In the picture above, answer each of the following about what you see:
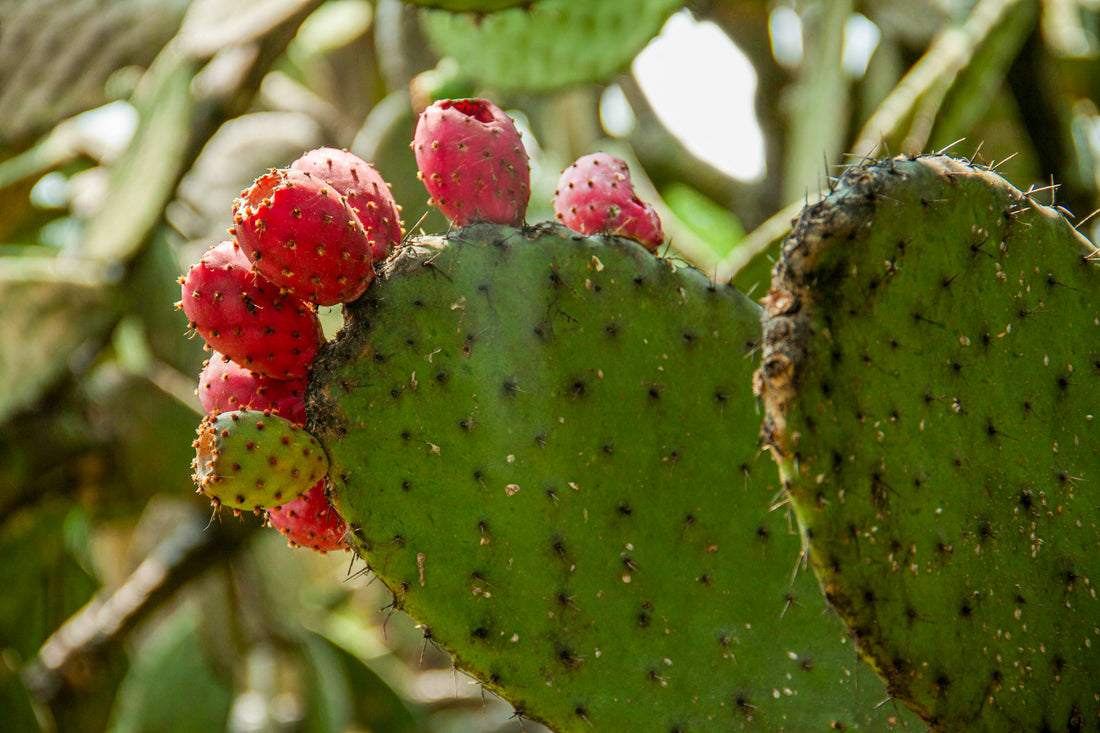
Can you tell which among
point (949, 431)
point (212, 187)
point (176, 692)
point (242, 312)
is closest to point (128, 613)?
point (176, 692)

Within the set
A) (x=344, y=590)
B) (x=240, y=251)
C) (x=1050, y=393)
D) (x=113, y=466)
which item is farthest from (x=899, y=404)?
(x=344, y=590)

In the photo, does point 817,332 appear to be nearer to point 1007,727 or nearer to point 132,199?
point 1007,727

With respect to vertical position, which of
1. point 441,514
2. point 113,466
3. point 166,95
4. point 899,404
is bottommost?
point 113,466

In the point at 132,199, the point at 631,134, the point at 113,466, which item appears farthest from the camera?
the point at 631,134

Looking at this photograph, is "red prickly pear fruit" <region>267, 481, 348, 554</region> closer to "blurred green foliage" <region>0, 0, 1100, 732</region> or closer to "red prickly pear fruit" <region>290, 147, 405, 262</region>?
"red prickly pear fruit" <region>290, 147, 405, 262</region>


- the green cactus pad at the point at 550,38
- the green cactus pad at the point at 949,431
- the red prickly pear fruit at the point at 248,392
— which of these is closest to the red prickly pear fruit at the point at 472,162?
the red prickly pear fruit at the point at 248,392
